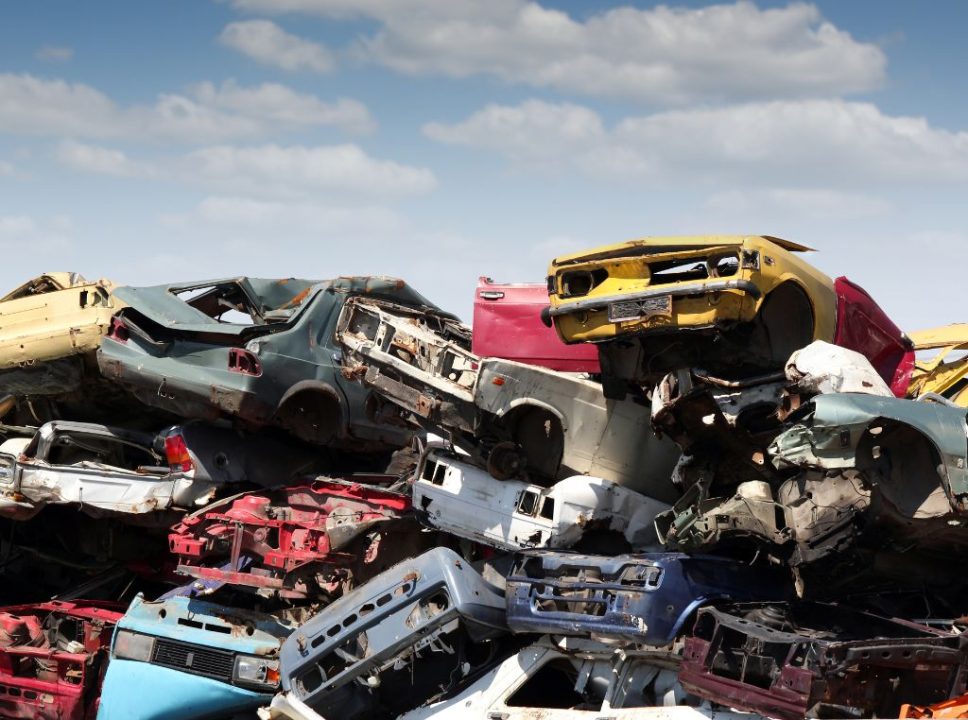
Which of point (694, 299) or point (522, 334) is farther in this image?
point (522, 334)

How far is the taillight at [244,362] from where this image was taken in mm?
11789

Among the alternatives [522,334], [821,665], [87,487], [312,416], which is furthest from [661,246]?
A: [87,487]

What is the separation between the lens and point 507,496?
401 inches

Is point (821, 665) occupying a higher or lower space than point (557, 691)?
higher

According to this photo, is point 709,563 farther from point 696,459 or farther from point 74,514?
point 74,514

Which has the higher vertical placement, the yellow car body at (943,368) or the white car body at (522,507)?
the yellow car body at (943,368)

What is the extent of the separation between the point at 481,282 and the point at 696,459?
2.53m

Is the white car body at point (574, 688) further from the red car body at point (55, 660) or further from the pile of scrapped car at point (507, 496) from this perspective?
the red car body at point (55, 660)

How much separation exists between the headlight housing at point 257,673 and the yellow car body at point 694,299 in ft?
11.3

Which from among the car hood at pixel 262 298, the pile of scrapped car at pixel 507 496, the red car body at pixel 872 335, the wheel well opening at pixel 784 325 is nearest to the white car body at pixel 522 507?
the pile of scrapped car at pixel 507 496

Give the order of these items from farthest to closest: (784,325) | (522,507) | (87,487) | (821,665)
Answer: (87,487)
(522,507)
(784,325)
(821,665)

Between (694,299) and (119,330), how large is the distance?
581 cm

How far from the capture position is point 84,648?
1161cm

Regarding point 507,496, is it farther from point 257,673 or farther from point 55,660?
point 55,660
